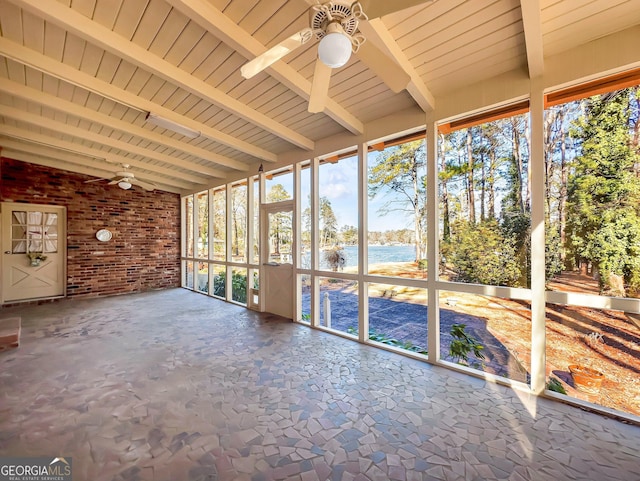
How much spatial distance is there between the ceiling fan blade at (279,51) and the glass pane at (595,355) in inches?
119

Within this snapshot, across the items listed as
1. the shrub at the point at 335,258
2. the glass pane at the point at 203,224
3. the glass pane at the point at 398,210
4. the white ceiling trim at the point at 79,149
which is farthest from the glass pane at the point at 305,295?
the white ceiling trim at the point at 79,149

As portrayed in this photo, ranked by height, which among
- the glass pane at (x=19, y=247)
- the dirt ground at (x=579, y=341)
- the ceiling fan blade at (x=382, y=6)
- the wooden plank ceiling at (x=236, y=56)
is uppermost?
the wooden plank ceiling at (x=236, y=56)

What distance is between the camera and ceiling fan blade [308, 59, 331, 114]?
183 cm

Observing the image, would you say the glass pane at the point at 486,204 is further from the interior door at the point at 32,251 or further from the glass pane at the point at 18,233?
the glass pane at the point at 18,233

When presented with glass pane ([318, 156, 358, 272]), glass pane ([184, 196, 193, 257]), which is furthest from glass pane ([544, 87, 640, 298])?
glass pane ([184, 196, 193, 257])

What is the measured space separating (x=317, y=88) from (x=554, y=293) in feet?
8.94

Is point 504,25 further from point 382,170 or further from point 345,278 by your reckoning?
point 345,278

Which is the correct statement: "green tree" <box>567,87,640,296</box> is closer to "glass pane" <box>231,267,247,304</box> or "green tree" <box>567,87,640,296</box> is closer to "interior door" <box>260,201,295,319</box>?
"interior door" <box>260,201,295,319</box>

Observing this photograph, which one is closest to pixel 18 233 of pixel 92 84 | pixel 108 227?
pixel 108 227

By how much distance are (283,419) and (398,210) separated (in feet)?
9.09

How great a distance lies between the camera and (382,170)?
12.8 ft

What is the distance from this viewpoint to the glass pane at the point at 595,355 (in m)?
2.27

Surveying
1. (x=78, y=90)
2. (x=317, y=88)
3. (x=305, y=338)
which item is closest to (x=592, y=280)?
(x=317, y=88)
